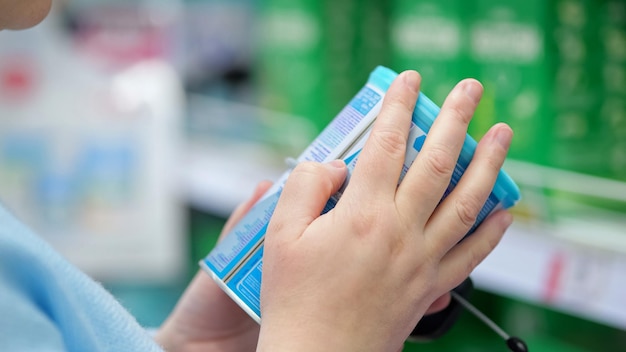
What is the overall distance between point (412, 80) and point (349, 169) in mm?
84

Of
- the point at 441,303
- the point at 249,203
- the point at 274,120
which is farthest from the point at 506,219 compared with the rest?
the point at 274,120

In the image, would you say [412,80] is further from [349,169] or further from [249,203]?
[249,203]

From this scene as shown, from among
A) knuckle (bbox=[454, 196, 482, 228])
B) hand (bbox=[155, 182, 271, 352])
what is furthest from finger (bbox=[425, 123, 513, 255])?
hand (bbox=[155, 182, 271, 352])

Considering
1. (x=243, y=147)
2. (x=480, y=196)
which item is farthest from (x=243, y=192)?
(x=480, y=196)

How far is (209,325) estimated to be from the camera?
88cm

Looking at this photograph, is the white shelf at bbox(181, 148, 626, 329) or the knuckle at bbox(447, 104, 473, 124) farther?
the white shelf at bbox(181, 148, 626, 329)

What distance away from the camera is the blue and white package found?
669mm

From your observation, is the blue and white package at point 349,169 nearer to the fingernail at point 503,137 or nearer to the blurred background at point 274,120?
the fingernail at point 503,137

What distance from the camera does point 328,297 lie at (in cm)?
61

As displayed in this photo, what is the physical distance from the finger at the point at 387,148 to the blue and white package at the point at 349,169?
0.07 ft

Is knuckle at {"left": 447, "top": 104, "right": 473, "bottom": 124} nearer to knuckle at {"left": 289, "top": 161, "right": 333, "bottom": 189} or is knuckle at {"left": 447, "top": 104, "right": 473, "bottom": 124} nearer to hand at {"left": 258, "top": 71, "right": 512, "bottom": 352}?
hand at {"left": 258, "top": 71, "right": 512, "bottom": 352}

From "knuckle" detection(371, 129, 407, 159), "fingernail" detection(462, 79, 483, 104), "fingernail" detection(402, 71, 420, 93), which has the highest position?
"fingernail" detection(402, 71, 420, 93)

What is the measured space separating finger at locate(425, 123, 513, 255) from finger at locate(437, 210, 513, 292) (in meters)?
0.02

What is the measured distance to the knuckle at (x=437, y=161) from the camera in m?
0.63
